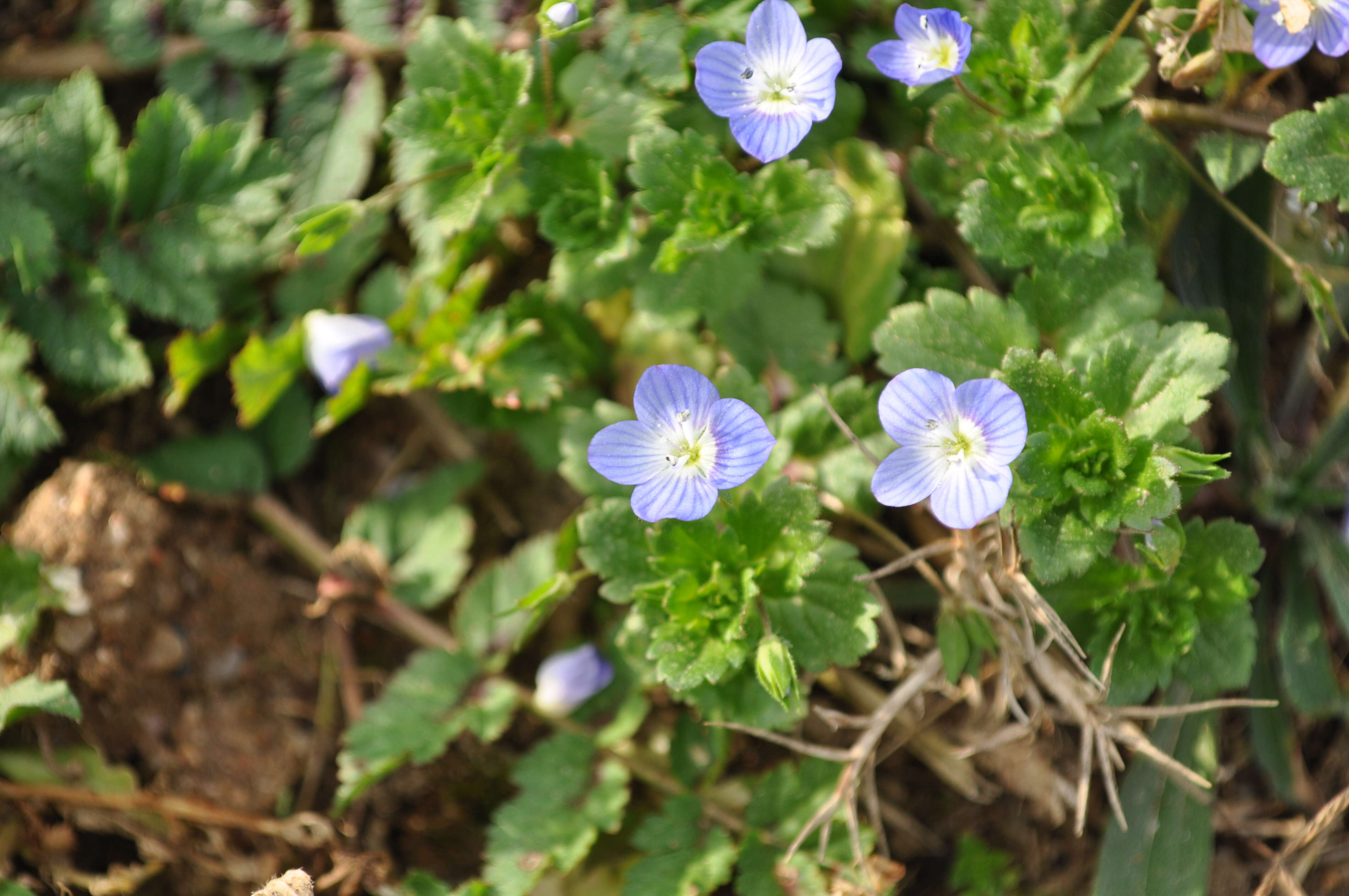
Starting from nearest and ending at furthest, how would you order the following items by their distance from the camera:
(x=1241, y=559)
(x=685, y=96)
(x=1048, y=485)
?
(x=1048, y=485), (x=1241, y=559), (x=685, y=96)

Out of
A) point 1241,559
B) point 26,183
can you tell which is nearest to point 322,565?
point 26,183

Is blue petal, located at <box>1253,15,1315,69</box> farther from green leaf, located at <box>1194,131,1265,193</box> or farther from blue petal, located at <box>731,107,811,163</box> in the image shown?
blue petal, located at <box>731,107,811,163</box>

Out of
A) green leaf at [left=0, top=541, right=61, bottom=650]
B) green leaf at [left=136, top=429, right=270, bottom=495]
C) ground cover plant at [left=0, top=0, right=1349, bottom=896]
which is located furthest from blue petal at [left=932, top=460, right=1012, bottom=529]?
green leaf at [left=0, top=541, right=61, bottom=650]

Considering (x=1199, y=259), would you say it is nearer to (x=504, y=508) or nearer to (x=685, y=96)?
(x=685, y=96)

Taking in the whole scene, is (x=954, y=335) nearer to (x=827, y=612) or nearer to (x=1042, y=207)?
(x=1042, y=207)

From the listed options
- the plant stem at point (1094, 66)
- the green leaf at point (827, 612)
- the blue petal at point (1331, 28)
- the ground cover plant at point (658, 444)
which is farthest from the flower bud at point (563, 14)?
the blue petal at point (1331, 28)
